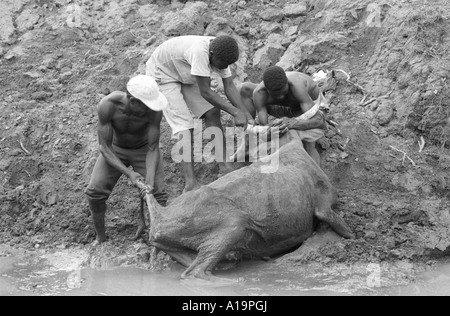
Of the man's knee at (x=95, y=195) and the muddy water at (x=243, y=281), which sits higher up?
the man's knee at (x=95, y=195)

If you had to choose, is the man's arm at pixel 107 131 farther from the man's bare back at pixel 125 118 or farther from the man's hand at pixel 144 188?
the man's hand at pixel 144 188

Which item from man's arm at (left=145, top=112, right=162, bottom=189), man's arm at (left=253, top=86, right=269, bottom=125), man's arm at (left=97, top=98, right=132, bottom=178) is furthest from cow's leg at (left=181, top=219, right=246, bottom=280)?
man's arm at (left=253, top=86, right=269, bottom=125)

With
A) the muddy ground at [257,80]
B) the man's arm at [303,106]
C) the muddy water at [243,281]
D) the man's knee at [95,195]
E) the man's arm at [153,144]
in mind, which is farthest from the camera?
the man's arm at [303,106]

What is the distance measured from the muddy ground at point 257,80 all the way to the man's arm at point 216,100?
0.90 metres

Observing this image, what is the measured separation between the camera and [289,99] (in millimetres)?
8172

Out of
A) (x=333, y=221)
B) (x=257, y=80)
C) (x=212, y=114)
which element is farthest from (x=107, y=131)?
(x=257, y=80)

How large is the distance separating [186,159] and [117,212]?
2.94 feet

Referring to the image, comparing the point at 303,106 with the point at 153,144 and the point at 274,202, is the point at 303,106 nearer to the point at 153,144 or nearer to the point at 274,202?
the point at 274,202

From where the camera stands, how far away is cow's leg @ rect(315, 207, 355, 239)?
756 cm

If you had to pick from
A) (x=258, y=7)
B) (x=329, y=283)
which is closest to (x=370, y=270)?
(x=329, y=283)

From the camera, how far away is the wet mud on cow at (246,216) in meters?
6.97

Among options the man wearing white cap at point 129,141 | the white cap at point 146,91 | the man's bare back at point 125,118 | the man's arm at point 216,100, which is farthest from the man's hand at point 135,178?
the man's arm at point 216,100

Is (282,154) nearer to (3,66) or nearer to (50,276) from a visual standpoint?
(50,276)

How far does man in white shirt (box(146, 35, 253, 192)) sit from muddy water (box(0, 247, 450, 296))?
1.16 meters
